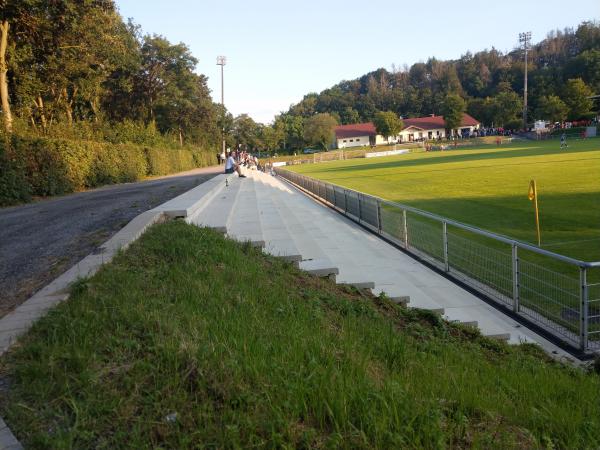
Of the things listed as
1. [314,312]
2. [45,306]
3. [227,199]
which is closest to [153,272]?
[45,306]

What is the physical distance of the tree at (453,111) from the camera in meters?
108

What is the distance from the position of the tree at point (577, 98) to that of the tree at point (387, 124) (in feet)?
117

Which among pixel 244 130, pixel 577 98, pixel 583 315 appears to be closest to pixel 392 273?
pixel 583 315

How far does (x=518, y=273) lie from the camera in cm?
749

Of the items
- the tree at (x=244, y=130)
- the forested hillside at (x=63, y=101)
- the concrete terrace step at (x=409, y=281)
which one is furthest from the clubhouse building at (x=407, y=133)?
the concrete terrace step at (x=409, y=281)

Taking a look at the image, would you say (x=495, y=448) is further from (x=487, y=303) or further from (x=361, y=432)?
(x=487, y=303)

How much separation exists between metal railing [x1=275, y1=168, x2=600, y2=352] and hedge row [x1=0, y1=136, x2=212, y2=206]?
1409 centimetres

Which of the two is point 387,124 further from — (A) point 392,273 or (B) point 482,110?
(A) point 392,273

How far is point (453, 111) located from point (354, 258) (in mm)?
106320

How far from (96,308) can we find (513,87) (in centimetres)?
14498

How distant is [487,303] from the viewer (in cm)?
788

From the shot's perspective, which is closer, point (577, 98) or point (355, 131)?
point (577, 98)

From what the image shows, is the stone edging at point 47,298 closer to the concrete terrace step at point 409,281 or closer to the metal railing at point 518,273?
the concrete terrace step at point 409,281

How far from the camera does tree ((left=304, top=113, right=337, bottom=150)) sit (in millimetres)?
119438
